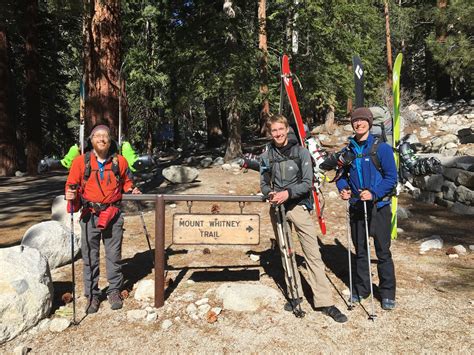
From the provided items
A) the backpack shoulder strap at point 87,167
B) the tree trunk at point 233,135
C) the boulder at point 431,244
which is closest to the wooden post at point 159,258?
the backpack shoulder strap at point 87,167

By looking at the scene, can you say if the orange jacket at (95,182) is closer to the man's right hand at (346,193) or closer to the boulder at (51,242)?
the boulder at (51,242)

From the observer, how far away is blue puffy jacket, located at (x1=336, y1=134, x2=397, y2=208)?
4.15 metres

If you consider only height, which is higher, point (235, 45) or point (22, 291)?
point (235, 45)

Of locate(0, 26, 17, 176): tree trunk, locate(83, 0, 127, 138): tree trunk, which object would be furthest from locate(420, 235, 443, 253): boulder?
locate(0, 26, 17, 176): tree trunk

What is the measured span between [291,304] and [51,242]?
3819 mm

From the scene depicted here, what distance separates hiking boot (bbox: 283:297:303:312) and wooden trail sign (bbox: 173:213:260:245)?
0.80 metres

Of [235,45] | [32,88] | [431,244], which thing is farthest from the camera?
[32,88]

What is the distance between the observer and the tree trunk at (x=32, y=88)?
1664cm

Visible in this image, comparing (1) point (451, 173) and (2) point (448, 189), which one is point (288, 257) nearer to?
(2) point (448, 189)

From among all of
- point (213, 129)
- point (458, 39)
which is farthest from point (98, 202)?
point (213, 129)

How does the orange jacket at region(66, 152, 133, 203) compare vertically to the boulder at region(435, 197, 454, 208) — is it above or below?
above

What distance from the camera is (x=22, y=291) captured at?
3.92m

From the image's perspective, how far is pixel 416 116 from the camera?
21.9 metres

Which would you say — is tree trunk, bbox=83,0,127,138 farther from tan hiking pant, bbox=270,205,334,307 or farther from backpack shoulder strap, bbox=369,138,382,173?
backpack shoulder strap, bbox=369,138,382,173
